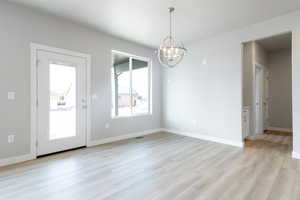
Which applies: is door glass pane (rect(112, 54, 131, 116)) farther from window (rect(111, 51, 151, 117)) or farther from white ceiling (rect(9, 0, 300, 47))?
white ceiling (rect(9, 0, 300, 47))

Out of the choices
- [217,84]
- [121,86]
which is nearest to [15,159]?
[121,86]

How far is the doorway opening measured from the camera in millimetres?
4695

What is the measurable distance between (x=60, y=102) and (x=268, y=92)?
6.64 metres

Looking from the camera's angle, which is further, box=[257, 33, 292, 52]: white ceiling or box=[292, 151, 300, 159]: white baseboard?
box=[257, 33, 292, 52]: white ceiling

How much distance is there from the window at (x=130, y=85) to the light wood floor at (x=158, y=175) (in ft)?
4.73

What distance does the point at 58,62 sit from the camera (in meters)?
3.51

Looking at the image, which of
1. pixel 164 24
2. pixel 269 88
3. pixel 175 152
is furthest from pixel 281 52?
pixel 175 152

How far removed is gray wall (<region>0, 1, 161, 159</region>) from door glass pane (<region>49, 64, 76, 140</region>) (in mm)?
415

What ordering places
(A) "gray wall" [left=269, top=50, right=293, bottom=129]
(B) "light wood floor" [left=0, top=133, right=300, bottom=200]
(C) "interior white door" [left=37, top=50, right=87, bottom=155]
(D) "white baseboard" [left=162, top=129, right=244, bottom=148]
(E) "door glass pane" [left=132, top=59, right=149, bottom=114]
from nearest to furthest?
(B) "light wood floor" [left=0, top=133, right=300, bottom=200] → (C) "interior white door" [left=37, top=50, right=87, bottom=155] → (D) "white baseboard" [left=162, top=129, right=244, bottom=148] → (E) "door glass pane" [left=132, top=59, right=149, bottom=114] → (A) "gray wall" [left=269, top=50, right=293, bottom=129]

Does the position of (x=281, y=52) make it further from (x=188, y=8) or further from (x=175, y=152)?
(x=175, y=152)

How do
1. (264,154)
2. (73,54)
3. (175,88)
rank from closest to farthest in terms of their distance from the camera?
(264,154)
(73,54)
(175,88)

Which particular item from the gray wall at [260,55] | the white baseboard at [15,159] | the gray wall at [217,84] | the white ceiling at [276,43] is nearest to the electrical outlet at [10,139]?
the white baseboard at [15,159]

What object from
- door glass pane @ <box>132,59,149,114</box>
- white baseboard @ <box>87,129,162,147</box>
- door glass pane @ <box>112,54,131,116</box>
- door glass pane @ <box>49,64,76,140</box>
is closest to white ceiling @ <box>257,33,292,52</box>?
door glass pane @ <box>132,59,149,114</box>

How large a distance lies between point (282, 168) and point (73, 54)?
444 cm
